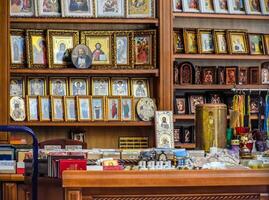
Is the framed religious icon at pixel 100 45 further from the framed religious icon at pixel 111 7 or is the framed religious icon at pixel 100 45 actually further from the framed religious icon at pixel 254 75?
the framed religious icon at pixel 254 75

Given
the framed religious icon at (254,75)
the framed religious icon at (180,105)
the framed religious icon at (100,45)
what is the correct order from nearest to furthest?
the framed religious icon at (100,45)
the framed religious icon at (180,105)
the framed religious icon at (254,75)

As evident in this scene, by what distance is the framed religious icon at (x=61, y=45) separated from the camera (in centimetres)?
517

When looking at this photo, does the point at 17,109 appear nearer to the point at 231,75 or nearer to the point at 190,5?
the point at 190,5

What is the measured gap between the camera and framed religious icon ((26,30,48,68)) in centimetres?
514

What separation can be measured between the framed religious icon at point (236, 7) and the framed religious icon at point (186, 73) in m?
0.58

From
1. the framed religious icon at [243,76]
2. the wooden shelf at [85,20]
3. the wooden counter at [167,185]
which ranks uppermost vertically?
the wooden shelf at [85,20]

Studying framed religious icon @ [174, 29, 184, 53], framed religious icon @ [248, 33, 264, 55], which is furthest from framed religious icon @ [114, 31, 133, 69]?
framed religious icon @ [248, 33, 264, 55]

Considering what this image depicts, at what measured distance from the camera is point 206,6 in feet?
17.7

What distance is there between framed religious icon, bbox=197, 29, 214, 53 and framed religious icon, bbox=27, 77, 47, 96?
4.28 ft

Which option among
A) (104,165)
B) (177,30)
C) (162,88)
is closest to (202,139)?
(104,165)

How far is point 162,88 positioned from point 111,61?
18.3 inches

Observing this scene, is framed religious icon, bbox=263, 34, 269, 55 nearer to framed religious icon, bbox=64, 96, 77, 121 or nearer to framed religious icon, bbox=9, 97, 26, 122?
framed religious icon, bbox=64, 96, 77, 121

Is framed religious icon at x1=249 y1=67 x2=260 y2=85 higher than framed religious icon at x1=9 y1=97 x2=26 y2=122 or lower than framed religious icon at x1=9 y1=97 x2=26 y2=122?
higher

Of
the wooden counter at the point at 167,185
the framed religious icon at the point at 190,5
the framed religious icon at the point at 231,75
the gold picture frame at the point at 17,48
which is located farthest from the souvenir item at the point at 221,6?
the wooden counter at the point at 167,185
